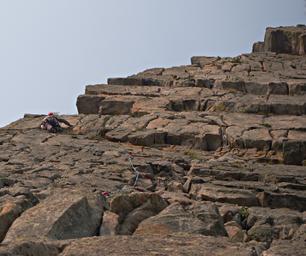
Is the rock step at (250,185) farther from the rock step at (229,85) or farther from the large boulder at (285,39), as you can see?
the large boulder at (285,39)

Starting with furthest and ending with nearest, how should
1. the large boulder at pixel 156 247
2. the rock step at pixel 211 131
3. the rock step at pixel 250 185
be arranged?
the rock step at pixel 211 131, the rock step at pixel 250 185, the large boulder at pixel 156 247

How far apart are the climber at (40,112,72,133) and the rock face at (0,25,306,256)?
0.35m

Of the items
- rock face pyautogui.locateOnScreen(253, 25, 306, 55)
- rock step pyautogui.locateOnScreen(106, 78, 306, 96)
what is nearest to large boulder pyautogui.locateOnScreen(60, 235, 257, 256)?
rock step pyautogui.locateOnScreen(106, 78, 306, 96)

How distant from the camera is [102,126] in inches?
750

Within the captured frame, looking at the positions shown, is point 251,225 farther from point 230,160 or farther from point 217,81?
point 217,81

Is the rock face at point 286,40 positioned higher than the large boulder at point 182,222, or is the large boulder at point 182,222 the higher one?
the rock face at point 286,40

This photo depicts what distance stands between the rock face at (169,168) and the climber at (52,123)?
350 millimetres

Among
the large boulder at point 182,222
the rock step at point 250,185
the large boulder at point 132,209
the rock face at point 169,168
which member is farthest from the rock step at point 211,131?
the large boulder at point 132,209

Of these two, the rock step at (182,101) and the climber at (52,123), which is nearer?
the climber at (52,123)

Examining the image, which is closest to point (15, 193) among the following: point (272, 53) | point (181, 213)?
point (181, 213)

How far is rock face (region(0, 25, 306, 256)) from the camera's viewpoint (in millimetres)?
8250

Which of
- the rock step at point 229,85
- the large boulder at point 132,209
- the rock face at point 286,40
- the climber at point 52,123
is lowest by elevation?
the large boulder at point 132,209

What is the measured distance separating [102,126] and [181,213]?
970 centimetres

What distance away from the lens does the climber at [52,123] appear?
19156 mm
